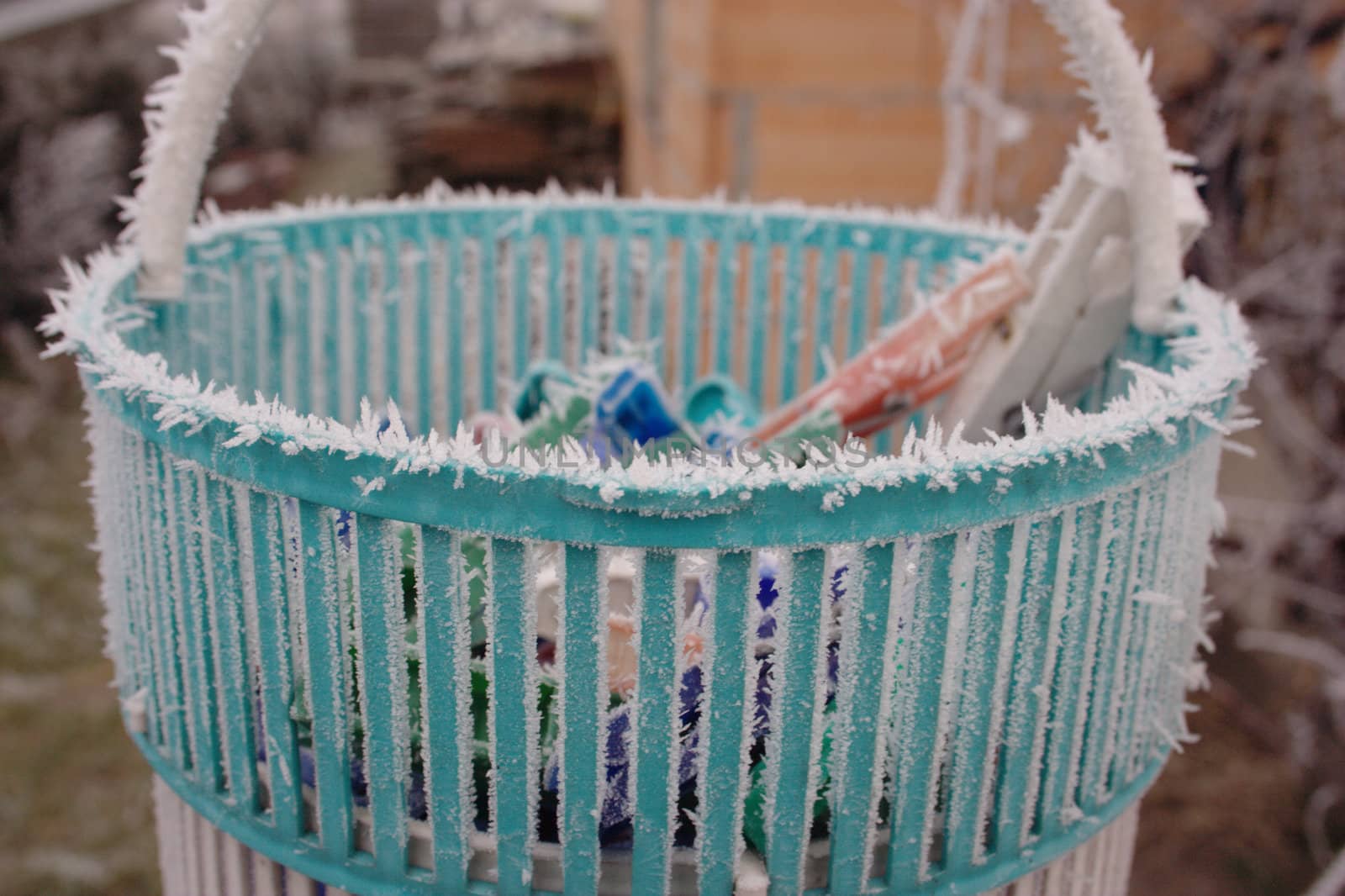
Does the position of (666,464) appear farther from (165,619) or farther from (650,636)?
(165,619)

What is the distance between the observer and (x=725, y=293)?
1915 mm

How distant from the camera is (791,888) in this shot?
89 cm

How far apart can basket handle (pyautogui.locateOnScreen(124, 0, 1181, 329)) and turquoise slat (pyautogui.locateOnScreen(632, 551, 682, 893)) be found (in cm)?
70

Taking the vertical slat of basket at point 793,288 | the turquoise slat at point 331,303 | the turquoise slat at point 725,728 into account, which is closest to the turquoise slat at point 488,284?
the turquoise slat at point 331,303

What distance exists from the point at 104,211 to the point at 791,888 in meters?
4.03

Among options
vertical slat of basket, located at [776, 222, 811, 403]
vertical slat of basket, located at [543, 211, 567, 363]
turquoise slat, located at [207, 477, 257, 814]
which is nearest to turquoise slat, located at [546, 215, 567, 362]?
vertical slat of basket, located at [543, 211, 567, 363]

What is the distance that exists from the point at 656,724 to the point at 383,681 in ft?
0.64

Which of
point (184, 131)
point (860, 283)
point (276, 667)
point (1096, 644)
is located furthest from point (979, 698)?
point (860, 283)

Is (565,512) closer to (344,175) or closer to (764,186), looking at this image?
(764,186)

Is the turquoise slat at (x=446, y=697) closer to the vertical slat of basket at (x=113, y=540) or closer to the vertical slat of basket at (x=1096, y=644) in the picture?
the vertical slat of basket at (x=113, y=540)

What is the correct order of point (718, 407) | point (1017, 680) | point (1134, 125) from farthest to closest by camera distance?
point (718, 407) < point (1134, 125) < point (1017, 680)

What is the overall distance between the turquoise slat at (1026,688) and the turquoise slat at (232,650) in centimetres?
58

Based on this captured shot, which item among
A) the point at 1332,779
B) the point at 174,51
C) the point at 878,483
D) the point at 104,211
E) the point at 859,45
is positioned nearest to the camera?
the point at 878,483

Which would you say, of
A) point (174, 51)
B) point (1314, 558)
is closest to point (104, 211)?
point (174, 51)
